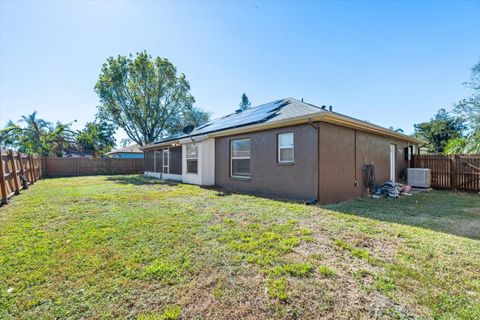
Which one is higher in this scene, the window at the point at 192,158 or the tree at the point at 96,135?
the tree at the point at 96,135

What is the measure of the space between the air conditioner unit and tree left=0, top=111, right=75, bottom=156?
3063 centimetres

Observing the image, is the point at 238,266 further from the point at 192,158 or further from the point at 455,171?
the point at 455,171

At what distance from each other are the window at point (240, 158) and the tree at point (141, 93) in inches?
713

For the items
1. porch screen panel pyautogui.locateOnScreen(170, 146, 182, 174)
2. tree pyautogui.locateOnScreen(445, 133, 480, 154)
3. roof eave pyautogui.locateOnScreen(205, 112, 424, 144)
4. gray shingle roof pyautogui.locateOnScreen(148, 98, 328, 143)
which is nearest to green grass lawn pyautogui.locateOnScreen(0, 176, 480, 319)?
roof eave pyautogui.locateOnScreen(205, 112, 424, 144)

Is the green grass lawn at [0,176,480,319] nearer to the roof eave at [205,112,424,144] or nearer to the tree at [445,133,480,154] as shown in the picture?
the roof eave at [205,112,424,144]

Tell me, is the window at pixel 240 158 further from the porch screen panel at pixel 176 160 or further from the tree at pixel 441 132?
the tree at pixel 441 132

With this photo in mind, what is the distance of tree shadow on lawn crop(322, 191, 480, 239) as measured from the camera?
4.54 meters

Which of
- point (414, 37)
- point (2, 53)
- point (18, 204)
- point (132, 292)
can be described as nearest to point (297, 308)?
point (132, 292)

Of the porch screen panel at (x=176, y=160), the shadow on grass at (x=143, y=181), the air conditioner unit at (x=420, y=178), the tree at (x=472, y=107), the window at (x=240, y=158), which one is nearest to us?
the window at (x=240, y=158)

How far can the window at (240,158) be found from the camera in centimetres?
938

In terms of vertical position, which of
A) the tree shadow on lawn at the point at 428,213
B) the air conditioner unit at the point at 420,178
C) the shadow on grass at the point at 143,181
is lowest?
the tree shadow on lawn at the point at 428,213

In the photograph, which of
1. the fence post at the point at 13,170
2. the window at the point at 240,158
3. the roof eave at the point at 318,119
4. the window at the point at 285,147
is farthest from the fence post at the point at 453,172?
the fence post at the point at 13,170

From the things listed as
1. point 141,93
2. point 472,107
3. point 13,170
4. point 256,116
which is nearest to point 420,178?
point 256,116

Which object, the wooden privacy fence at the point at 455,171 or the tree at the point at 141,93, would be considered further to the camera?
the tree at the point at 141,93
